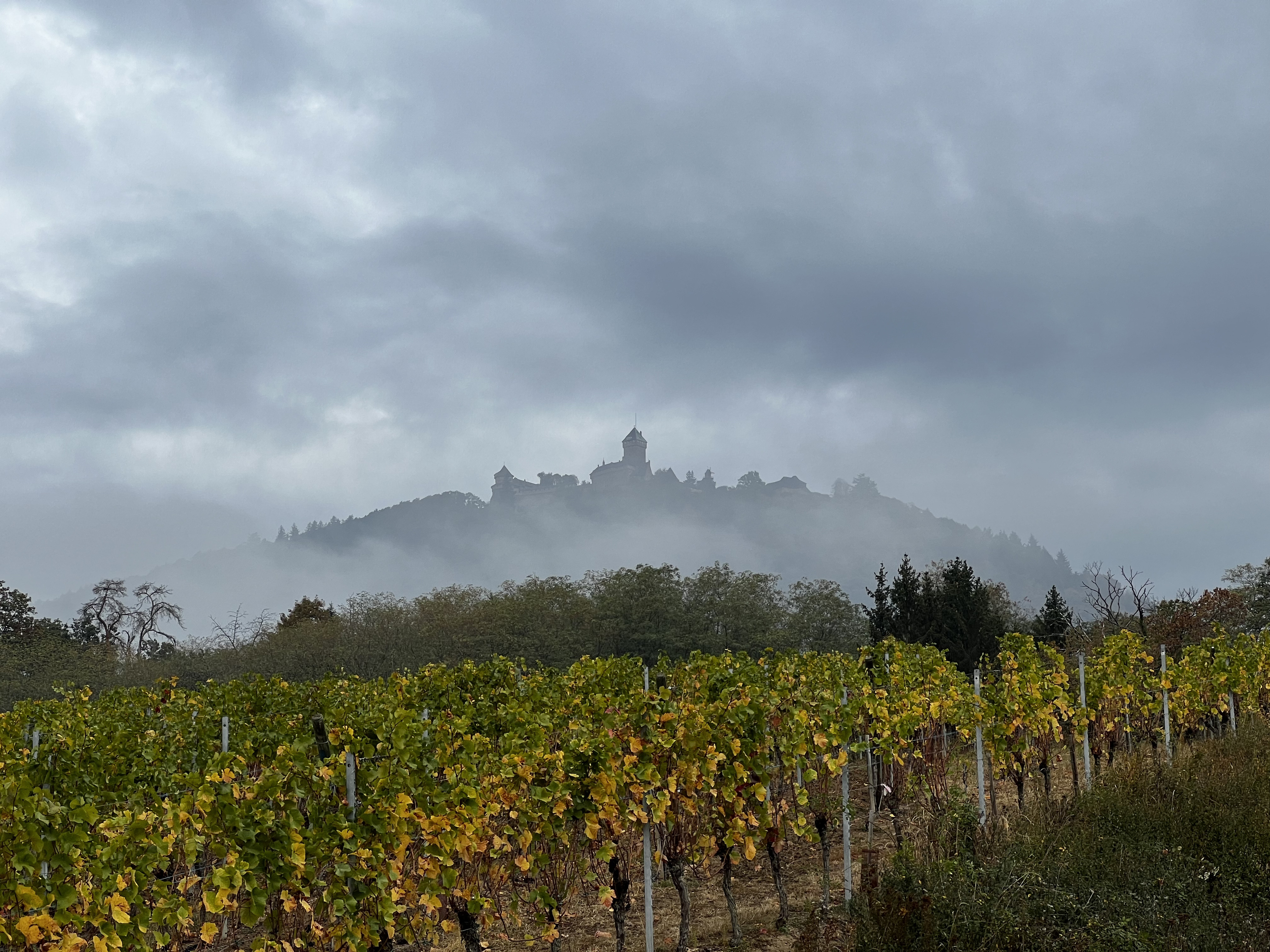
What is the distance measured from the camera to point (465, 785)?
4.41 metres

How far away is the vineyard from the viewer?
373cm

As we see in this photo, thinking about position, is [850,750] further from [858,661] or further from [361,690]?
[361,690]

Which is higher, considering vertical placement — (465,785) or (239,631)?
(465,785)

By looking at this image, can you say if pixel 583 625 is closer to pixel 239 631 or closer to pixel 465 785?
pixel 239 631

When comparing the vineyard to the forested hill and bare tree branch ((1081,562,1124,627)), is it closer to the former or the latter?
bare tree branch ((1081,562,1124,627))

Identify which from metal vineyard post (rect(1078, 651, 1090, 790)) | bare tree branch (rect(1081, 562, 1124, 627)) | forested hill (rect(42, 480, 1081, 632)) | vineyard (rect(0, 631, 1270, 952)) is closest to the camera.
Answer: vineyard (rect(0, 631, 1270, 952))

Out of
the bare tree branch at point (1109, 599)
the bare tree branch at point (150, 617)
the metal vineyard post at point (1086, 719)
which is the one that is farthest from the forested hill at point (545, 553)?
the metal vineyard post at point (1086, 719)

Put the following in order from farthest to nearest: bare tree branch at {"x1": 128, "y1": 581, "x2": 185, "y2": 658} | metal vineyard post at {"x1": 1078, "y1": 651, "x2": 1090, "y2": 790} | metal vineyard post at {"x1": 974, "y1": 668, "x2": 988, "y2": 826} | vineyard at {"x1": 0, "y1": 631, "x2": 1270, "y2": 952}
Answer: bare tree branch at {"x1": 128, "y1": 581, "x2": 185, "y2": 658}
metal vineyard post at {"x1": 1078, "y1": 651, "x2": 1090, "y2": 790}
metal vineyard post at {"x1": 974, "y1": 668, "x2": 988, "y2": 826}
vineyard at {"x1": 0, "y1": 631, "x2": 1270, "y2": 952}

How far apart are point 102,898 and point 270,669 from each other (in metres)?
29.6

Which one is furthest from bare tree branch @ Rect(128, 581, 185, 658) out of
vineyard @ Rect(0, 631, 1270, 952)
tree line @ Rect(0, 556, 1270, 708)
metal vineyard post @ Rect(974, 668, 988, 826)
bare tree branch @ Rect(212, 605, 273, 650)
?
metal vineyard post @ Rect(974, 668, 988, 826)

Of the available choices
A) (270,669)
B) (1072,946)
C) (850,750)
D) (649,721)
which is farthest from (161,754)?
(270,669)

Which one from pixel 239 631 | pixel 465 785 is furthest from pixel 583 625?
pixel 465 785

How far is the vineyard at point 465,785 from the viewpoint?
3.73 meters

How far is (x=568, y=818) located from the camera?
5.11 meters
